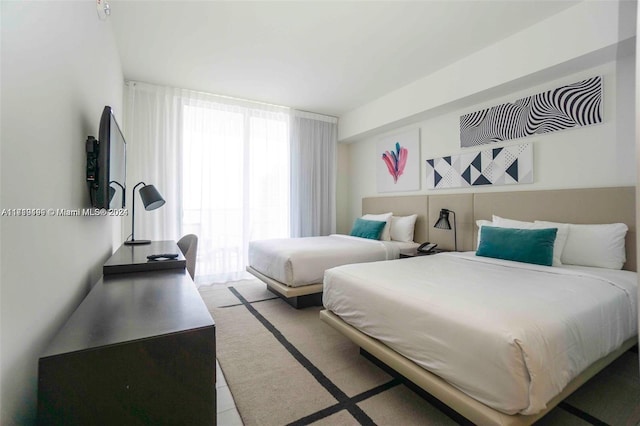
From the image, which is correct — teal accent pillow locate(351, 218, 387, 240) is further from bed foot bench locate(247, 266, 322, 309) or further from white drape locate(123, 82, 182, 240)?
white drape locate(123, 82, 182, 240)

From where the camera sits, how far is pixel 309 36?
8.86 feet

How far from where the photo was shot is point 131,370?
81 cm

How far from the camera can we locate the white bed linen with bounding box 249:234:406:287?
289 centimetres

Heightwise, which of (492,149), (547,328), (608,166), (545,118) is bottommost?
(547,328)

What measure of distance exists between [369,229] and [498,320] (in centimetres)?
292

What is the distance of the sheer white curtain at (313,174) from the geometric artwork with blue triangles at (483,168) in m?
1.86

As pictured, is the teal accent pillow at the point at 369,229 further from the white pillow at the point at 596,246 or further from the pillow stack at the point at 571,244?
the white pillow at the point at 596,246

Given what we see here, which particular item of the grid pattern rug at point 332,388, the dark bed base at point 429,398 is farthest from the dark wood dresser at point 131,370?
the dark bed base at point 429,398

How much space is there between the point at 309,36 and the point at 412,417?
3109mm

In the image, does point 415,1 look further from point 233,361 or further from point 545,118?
point 233,361

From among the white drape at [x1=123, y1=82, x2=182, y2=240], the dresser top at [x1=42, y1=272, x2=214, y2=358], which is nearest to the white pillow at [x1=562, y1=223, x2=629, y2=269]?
the dresser top at [x1=42, y1=272, x2=214, y2=358]

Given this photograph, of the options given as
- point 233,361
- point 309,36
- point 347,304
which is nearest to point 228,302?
point 233,361

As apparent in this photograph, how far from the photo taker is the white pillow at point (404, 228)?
3967mm

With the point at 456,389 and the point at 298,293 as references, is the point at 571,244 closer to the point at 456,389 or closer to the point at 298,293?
the point at 456,389
